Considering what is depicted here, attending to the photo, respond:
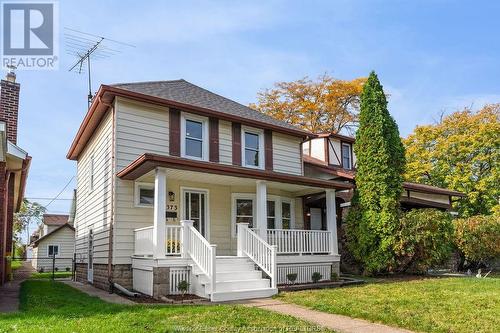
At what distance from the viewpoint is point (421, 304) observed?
834cm

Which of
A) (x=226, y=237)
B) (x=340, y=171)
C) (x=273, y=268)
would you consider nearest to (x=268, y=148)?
(x=226, y=237)

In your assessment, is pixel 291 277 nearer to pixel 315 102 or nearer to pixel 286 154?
pixel 286 154

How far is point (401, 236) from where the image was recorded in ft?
45.7

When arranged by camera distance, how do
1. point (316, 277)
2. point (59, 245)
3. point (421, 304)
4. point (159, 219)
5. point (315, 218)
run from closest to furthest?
point (421, 304)
point (159, 219)
point (316, 277)
point (315, 218)
point (59, 245)

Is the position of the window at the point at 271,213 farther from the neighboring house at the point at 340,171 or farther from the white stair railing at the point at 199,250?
the white stair railing at the point at 199,250

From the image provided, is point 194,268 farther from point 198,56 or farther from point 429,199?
point 429,199

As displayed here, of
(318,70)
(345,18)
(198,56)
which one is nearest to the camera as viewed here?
(345,18)

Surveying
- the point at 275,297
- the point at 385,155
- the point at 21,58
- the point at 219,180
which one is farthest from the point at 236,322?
the point at 21,58

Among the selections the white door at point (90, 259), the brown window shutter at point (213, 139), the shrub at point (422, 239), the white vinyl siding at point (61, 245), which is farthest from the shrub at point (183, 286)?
the white vinyl siding at point (61, 245)

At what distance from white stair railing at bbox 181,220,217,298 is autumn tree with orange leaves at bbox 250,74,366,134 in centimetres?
2126

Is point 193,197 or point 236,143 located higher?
point 236,143

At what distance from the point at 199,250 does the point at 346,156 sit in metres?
11.6

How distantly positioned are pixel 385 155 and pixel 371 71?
3158 mm

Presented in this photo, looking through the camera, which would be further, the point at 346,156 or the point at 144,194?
the point at 346,156
